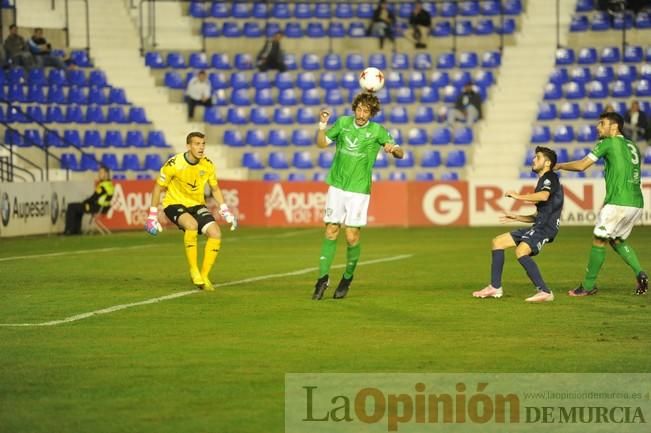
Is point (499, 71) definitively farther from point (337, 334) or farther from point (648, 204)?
point (337, 334)

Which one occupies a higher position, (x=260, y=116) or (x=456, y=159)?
(x=260, y=116)

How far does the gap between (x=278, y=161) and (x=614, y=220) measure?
21.6 m

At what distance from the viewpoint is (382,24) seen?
3872 centimetres

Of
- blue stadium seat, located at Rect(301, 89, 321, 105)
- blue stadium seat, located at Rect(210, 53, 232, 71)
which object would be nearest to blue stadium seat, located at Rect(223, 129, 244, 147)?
blue stadium seat, located at Rect(301, 89, 321, 105)

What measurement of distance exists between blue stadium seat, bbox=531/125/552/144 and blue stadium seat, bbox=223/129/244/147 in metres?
8.09

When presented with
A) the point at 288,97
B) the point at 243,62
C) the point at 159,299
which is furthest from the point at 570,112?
the point at 159,299

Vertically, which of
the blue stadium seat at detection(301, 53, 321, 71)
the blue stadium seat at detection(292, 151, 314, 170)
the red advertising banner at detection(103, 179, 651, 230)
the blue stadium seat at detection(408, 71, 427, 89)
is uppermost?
the blue stadium seat at detection(301, 53, 321, 71)

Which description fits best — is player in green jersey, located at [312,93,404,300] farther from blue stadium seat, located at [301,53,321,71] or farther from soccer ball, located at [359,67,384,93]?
blue stadium seat, located at [301,53,321,71]

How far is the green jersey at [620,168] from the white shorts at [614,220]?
0.06 m

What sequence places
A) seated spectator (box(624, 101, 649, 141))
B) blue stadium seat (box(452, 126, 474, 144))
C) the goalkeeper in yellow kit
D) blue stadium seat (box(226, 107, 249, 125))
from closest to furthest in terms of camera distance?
the goalkeeper in yellow kit → seated spectator (box(624, 101, 649, 141)) → blue stadium seat (box(452, 126, 474, 144)) → blue stadium seat (box(226, 107, 249, 125))

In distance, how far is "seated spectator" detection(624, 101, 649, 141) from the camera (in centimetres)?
3378

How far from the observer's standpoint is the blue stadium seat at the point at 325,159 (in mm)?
36125

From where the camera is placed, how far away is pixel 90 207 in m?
30.2

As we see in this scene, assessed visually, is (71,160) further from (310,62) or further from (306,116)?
(310,62)
